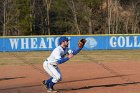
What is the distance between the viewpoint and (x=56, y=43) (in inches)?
1495

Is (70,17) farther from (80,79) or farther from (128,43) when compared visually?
(80,79)

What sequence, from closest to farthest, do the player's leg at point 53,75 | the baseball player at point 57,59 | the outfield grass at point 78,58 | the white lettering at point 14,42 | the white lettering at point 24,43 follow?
the baseball player at point 57,59 < the player's leg at point 53,75 < the outfield grass at point 78,58 < the white lettering at point 14,42 < the white lettering at point 24,43

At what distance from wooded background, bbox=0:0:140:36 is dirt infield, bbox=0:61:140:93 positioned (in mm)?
31786

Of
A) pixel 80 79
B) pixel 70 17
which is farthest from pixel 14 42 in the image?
pixel 70 17

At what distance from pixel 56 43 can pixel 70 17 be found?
20.7 meters

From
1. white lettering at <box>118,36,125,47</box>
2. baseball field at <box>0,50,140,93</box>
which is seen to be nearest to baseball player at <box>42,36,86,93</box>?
baseball field at <box>0,50,140,93</box>

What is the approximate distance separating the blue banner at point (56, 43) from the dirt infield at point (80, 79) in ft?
43.7

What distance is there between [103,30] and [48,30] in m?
7.09

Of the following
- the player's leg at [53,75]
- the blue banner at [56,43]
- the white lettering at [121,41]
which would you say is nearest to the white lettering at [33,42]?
the blue banner at [56,43]

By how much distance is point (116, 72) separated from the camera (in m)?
20.8

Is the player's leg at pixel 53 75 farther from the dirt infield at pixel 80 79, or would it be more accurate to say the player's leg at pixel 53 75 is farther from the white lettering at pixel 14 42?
the white lettering at pixel 14 42

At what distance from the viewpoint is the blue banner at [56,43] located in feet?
124

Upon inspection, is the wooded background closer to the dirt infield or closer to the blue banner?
the blue banner

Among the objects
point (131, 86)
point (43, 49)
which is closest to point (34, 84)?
point (131, 86)
